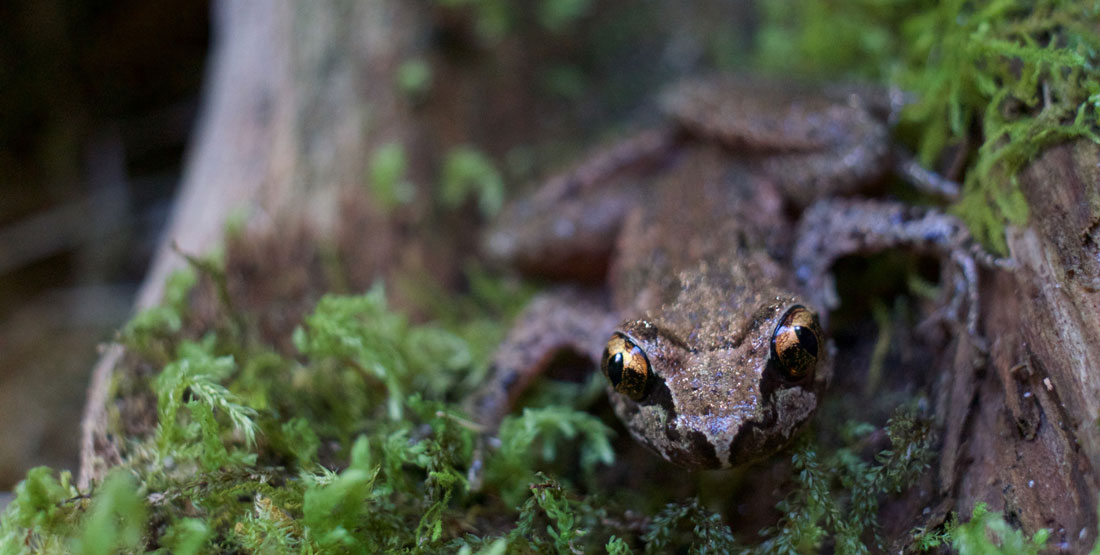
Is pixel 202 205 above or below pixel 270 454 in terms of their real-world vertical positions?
above

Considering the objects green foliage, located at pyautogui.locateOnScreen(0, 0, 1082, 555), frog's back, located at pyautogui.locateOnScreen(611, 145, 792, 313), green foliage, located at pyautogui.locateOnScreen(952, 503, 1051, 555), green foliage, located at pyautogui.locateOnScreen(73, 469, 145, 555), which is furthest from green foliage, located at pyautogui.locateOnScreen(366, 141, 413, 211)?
green foliage, located at pyautogui.locateOnScreen(952, 503, 1051, 555)

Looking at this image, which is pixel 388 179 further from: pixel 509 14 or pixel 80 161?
pixel 80 161

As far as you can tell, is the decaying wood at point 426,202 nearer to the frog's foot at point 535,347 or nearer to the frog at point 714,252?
the frog at point 714,252

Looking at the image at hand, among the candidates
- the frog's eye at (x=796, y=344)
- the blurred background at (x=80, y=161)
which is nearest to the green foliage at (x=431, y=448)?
the frog's eye at (x=796, y=344)

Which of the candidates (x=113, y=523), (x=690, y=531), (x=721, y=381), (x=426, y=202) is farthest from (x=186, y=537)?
(x=426, y=202)

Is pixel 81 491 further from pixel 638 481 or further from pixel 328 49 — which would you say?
pixel 328 49

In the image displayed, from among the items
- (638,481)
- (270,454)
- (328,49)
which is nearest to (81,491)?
(270,454)

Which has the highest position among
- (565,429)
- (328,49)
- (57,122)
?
(57,122)

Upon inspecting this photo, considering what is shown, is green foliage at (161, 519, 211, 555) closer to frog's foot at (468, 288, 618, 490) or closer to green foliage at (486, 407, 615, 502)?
green foliage at (486, 407, 615, 502)
